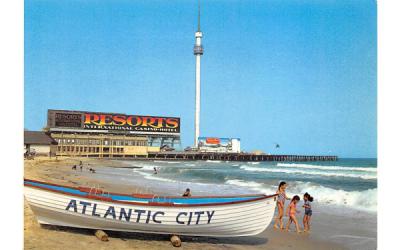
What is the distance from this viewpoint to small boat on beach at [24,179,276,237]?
5781mm

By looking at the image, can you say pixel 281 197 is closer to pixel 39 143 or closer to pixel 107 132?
pixel 39 143

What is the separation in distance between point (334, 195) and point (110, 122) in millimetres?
29437

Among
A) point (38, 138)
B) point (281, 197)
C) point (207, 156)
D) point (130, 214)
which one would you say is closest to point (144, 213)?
point (130, 214)

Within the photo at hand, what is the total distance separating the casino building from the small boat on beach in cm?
2864

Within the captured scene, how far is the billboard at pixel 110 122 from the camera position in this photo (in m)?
35.9

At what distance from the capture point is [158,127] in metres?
41.2

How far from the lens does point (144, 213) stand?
579cm

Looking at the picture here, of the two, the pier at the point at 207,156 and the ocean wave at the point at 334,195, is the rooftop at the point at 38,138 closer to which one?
the pier at the point at 207,156

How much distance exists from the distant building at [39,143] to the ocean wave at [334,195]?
65.8 ft

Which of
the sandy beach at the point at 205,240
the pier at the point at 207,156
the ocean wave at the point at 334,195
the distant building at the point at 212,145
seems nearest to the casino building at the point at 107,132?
the pier at the point at 207,156

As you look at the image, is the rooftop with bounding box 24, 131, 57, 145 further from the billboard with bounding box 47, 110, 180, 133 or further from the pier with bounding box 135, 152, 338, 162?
the pier with bounding box 135, 152, 338, 162
